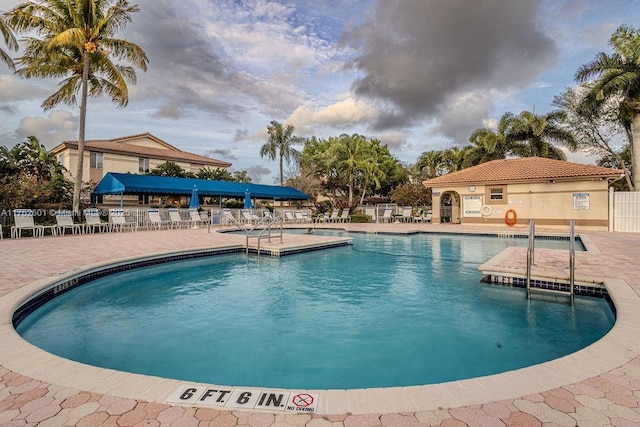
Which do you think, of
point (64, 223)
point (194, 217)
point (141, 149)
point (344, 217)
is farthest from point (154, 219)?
point (141, 149)

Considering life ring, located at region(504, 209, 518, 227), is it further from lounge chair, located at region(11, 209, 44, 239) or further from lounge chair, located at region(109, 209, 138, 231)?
lounge chair, located at region(11, 209, 44, 239)

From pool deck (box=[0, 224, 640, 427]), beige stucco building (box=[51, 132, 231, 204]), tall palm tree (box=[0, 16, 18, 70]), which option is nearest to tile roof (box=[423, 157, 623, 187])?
pool deck (box=[0, 224, 640, 427])

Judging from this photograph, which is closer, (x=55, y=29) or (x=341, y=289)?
(x=341, y=289)

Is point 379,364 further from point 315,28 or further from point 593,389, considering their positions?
point 315,28

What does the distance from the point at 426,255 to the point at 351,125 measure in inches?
1007

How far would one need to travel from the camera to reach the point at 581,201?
1738cm

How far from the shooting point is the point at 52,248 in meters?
9.90

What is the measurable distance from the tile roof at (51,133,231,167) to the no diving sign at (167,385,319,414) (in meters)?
30.8

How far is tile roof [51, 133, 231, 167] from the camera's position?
2778 centimetres

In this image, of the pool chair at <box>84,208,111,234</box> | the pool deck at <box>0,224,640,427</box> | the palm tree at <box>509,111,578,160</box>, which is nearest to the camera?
the pool deck at <box>0,224,640,427</box>

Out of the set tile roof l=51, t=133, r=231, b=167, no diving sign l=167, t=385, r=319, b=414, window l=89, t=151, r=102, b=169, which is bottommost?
no diving sign l=167, t=385, r=319, b=414

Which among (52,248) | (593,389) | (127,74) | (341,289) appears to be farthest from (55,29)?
(593,389)

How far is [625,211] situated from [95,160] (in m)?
35.4

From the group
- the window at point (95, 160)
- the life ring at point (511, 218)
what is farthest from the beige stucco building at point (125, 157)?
the life ring at point (511, 218)
